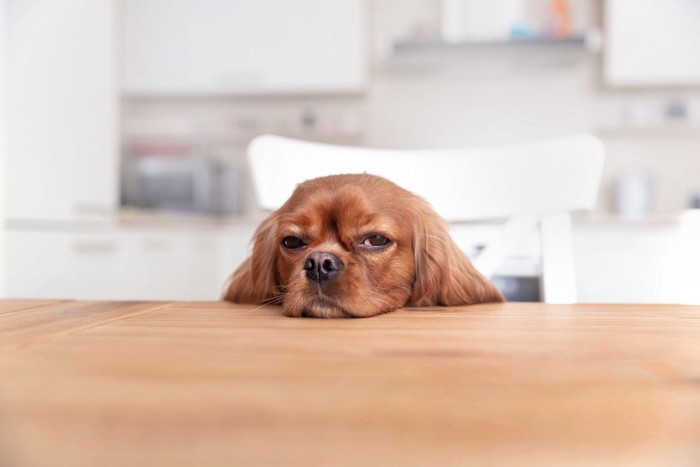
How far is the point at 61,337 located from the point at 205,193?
12.8 ft

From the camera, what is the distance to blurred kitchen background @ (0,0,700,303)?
10.3 ft

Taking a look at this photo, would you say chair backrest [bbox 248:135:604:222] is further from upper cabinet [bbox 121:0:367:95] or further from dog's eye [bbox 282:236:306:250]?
upper cabinet [bbox 121:0:367:95]

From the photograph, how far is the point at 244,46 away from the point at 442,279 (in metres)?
3.49

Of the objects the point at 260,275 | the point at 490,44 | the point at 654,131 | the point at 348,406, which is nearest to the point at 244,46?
the point at 490,44

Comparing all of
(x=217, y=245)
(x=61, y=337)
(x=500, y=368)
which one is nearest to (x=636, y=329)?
(x=500, y=368)

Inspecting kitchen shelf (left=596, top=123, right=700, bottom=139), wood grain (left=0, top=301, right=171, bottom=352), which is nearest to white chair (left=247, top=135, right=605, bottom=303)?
wood grain (left=0, top=301, right=171, bottom=352)

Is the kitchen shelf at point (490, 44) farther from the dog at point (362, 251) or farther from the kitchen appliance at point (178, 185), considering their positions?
the dog at point (362, 251)

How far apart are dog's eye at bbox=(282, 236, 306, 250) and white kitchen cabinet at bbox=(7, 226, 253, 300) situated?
91.8 inches

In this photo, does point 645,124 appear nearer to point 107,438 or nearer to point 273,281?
point 273,281

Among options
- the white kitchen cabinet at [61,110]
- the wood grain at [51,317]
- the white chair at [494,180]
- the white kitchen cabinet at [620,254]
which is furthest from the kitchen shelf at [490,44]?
the wood grain at [51,317]

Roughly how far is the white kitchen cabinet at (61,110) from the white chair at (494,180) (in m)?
2.10

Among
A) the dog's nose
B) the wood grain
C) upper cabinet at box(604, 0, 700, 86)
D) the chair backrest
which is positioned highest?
upper cabinet at box(604, 0, 700, 86)

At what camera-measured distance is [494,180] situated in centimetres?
148

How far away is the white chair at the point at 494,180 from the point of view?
1.39 metres
